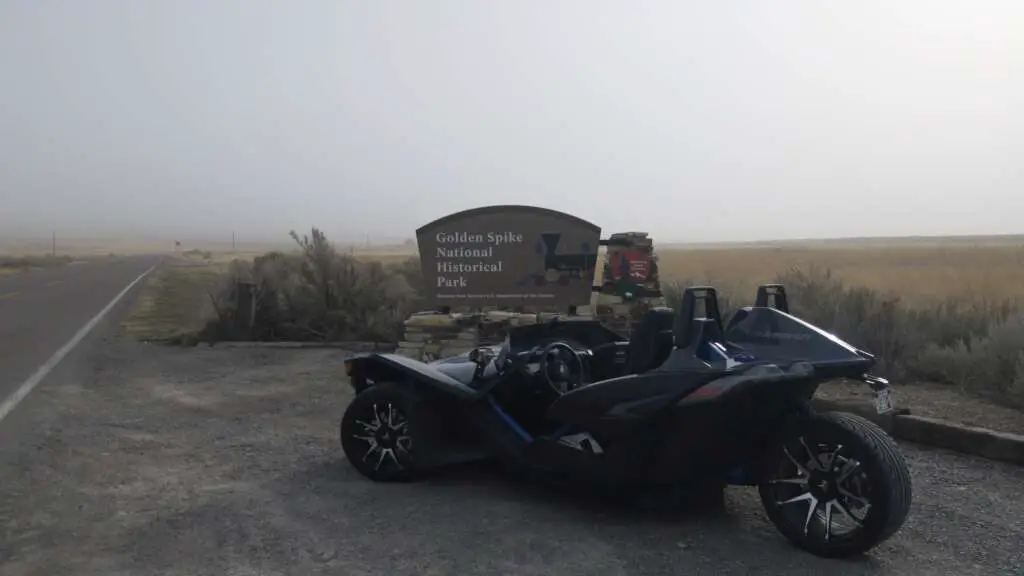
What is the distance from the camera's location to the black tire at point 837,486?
4641mm

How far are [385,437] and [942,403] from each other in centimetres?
544

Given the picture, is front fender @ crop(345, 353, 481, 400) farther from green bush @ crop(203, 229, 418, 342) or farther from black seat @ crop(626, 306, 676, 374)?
green bush @ crop(203, 229, 418, 342)

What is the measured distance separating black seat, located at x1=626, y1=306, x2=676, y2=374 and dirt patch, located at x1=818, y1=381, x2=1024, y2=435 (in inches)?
129

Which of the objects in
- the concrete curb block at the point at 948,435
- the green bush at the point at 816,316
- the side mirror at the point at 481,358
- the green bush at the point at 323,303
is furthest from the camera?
the green bush at the point at 323,303

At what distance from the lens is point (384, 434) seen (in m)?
6.48

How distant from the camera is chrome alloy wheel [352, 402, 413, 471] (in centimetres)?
638

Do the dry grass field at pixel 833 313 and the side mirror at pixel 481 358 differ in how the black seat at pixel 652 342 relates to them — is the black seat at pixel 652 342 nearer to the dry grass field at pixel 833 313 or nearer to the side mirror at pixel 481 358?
the side mirror at pixel 481 358

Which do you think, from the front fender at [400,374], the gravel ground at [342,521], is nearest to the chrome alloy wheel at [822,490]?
the gravel ground at [342,521]

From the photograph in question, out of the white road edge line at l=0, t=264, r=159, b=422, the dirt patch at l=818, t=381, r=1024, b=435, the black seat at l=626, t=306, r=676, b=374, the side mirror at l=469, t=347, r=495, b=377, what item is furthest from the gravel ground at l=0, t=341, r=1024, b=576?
the white road edge line at l=0, t=264, r=159, b=422

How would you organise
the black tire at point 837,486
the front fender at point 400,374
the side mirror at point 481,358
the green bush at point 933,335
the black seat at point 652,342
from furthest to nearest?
the green bush at point 933,335 < the side mirror at point 481,358 < the front fender at point 400,374 < the black seat at point 652,342 < the black tire at point 837,486

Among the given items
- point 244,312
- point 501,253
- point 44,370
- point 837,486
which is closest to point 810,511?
point 837,486

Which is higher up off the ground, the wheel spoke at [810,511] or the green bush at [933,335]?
the green bush at [933,335]

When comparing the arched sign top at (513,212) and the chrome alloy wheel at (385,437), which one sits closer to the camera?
the chrome alloy wheel at (385,437)

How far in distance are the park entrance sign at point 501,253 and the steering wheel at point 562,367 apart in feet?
19.4
